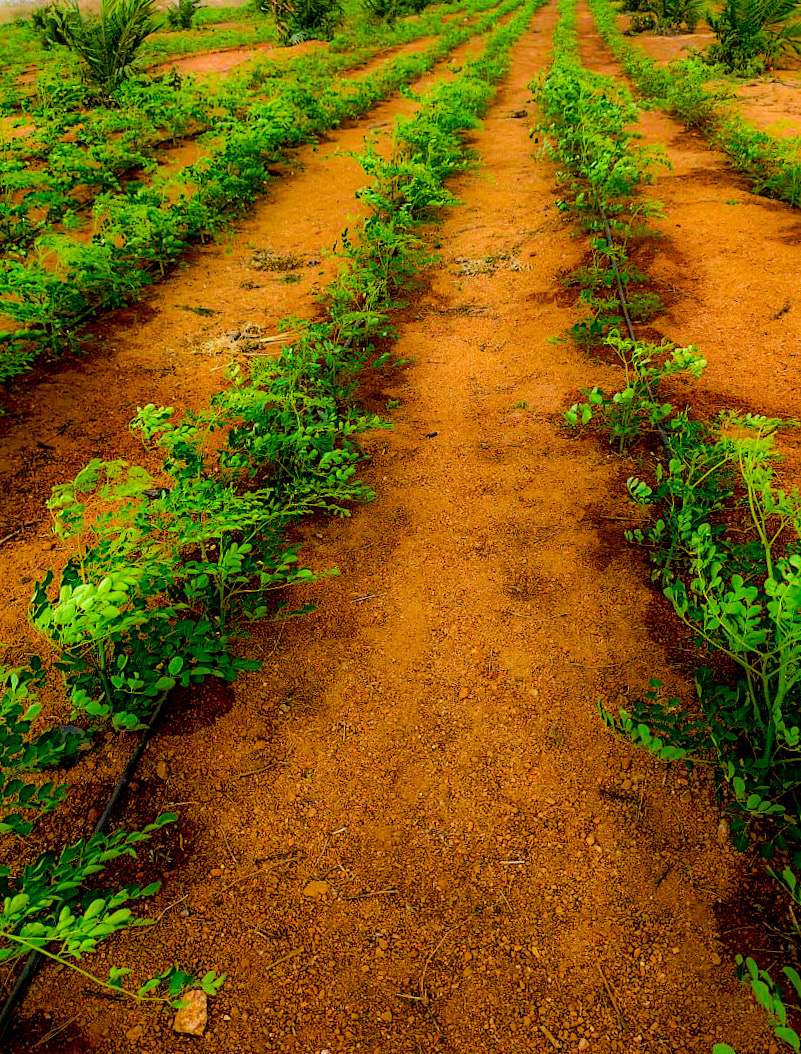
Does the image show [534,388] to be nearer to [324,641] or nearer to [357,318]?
[357,318]

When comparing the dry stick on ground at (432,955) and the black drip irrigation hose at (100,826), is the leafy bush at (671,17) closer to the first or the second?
the black drip irrigation hose at (100,826)

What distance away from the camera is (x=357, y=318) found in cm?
394

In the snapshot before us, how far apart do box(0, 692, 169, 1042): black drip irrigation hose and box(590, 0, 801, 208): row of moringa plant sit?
6.85 meters

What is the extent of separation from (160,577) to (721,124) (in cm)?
946

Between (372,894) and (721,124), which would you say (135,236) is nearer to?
(372,894)

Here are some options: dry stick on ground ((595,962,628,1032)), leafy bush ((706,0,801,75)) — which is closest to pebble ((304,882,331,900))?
dry stick on ground ((595,962,628,1032))

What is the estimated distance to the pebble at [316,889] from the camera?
1.76m

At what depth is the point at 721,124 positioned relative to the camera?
26.7ft

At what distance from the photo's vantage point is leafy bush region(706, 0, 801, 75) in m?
11.3

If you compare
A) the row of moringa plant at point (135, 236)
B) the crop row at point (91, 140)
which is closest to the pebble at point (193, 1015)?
the row of moringa plant at point (135, 236)

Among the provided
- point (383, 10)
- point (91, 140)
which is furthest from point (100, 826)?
point (383, 10)

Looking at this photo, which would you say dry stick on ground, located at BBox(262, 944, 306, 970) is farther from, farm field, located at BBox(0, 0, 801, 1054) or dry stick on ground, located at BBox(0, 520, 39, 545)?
dry stick on ground, located at BBox(0, 520, 39, 545)

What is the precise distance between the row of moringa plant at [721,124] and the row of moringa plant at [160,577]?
15.0 ft

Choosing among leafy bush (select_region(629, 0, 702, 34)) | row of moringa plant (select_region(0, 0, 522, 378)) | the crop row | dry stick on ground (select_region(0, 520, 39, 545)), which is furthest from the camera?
leafy bush (select_region(629, 0, 702, 34))
